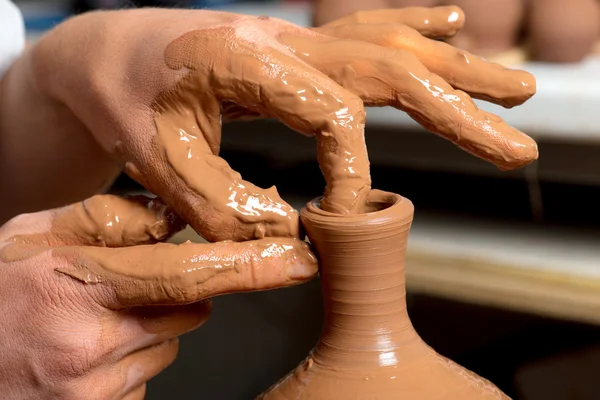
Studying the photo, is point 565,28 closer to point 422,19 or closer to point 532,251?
point 532,251

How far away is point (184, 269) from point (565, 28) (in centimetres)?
176

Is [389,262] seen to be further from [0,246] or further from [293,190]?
[293,190]

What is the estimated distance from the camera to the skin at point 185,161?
0.86 metres

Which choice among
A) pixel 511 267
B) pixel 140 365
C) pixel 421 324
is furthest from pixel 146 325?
pixel 421 324

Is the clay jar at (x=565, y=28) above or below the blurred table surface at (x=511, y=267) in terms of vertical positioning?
above

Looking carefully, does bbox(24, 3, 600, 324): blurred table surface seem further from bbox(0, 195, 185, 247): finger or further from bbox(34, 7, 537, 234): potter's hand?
bbox(0, 195, 185, 247): finger

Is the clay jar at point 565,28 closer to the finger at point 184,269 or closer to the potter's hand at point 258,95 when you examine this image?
the potter's hand at point 258,95

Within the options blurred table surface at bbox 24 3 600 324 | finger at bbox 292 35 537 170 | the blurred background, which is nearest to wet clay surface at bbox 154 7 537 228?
finger at bbox 292 35 537 170

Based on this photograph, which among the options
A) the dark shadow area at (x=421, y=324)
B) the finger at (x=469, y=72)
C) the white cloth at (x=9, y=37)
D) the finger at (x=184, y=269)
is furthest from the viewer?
the dark shadow area at (x=421, y=324)

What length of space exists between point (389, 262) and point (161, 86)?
1.28 ft

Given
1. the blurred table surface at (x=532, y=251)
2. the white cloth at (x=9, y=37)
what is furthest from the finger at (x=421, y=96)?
the blurred table surface at (x=532, y=251)

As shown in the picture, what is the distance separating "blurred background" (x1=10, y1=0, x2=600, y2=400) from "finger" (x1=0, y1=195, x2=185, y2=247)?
32.7 inches

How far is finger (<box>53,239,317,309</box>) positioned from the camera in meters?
0.84

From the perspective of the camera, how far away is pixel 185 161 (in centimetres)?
91
